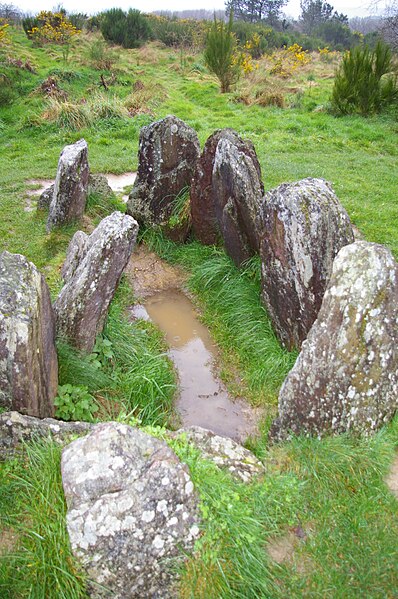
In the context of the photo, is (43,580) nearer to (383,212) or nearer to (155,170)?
(155,170)

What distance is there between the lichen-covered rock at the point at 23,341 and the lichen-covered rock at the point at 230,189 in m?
3.30

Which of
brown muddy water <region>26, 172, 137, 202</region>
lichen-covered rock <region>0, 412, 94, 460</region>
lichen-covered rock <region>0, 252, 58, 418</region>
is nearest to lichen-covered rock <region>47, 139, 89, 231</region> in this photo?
brown muddy water <region>26, 172, 137, 202</region>

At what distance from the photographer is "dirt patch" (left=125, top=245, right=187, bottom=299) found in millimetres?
7746

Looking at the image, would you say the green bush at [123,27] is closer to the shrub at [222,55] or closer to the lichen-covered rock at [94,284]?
the shrub at [222,55]

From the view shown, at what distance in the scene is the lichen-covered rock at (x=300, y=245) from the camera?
5172 mm

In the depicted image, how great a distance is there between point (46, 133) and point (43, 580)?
1295 centimetres

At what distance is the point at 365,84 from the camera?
15680 millimetres

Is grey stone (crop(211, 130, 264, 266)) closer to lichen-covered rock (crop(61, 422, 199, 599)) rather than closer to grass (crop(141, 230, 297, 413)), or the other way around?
grass (crop(141, 230, 297, 413))

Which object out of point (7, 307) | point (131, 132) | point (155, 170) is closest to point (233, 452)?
point (7, 307)

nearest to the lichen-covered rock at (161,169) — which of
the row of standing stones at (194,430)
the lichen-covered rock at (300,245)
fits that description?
the row of standing stones at (194,430)

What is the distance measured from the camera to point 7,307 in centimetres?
408

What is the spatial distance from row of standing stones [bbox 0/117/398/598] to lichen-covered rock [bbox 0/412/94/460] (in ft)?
0.03

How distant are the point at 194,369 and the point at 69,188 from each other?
3835 mm

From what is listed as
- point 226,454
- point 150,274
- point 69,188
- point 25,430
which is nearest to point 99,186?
point 69,188
